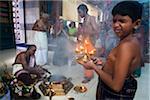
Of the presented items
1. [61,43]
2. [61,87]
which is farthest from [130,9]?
[61,87]

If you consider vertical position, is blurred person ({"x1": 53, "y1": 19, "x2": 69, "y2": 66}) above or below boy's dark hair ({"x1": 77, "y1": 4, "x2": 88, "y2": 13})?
below

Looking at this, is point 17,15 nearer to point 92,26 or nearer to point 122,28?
point 92,26

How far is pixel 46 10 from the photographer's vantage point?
92 centimetres

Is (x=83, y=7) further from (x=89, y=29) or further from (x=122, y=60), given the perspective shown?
(x=122, y=60)

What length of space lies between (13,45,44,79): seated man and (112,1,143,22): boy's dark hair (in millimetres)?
318

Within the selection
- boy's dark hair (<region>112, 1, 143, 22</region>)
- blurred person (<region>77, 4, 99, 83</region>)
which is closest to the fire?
blurred person (<region>77, 4, 99, 83</region>)

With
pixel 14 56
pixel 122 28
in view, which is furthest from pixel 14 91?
pixel 122 28

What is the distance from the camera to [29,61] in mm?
942

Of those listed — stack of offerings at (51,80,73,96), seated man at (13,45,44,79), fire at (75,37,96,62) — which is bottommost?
stack of offerings at (51,80,73,96)

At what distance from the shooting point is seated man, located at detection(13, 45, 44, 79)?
0.94 meters

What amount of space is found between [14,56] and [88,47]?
0.27m

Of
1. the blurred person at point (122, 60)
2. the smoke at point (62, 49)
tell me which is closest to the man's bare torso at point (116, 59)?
the blurred person at point (122, 60)

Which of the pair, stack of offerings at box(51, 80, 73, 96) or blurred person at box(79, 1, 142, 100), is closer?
blurred person at box(79, 1, 142, 100)

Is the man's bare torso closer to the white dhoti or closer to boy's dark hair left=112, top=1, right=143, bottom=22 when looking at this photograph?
boy's dark hair left=112, top=1, right=143, bottom=22
